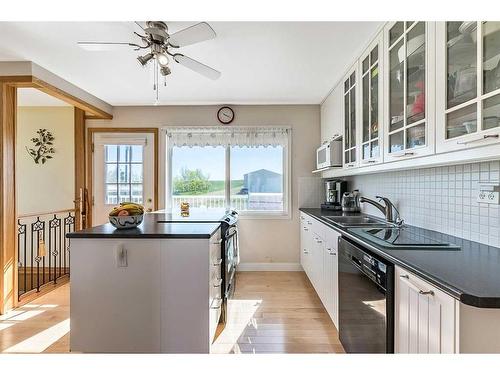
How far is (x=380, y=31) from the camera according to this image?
212cm

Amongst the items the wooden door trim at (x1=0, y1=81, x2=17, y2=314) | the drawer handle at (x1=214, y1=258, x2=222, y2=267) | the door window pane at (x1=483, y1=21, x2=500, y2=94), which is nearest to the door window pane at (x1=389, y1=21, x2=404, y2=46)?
the door window pane at (x1=483, y1=21, x2=500, y2=94)

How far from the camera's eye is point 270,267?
418 cm

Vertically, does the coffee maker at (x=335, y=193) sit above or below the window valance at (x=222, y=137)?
below

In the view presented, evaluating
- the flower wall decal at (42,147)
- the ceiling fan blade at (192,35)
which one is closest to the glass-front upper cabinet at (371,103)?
the ceiling fan blade at (192,35)

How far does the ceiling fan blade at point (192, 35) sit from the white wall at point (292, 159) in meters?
2.25

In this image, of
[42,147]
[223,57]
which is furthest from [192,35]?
[42,147]

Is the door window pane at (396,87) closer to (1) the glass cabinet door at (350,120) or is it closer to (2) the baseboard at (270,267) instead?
(1) the glass cabinet door at (350,120)

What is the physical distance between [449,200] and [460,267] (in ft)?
2.78

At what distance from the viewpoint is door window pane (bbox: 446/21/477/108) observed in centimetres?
122

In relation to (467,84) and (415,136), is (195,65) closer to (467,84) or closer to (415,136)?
(415,136)

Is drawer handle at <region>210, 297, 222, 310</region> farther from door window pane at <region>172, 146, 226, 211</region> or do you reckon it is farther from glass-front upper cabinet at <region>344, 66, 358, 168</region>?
door window pane at <region>172, 146, 226, 211</region>

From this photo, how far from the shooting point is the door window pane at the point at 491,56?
1105mm
